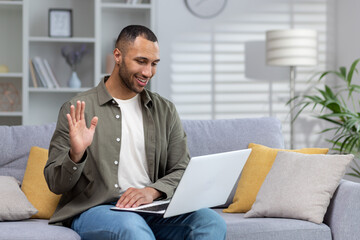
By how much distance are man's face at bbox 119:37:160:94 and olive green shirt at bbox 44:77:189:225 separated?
107mm

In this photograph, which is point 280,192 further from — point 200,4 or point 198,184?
point 200,4

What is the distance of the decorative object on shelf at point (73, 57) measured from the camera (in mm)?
4152

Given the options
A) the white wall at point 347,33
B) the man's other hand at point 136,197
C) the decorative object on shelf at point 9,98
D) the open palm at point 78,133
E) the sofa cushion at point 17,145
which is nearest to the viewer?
the open palm at point 78,133

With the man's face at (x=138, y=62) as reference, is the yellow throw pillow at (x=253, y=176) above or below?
below

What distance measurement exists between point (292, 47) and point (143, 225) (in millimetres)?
2684

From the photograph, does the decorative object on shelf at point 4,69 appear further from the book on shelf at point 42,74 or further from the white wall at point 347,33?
the white wall at point 347,33

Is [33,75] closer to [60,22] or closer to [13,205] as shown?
[60,22]

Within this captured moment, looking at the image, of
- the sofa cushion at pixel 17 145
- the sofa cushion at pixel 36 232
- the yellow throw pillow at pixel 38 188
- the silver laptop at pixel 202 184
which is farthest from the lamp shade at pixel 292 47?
the sofa cushion at pixel 36 232

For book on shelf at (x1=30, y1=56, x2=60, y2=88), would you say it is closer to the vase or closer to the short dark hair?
the vase

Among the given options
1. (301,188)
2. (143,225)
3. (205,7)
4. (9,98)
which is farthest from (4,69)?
(143,225)

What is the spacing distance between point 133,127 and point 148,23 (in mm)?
2376

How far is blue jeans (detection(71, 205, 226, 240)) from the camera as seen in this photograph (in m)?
1.69

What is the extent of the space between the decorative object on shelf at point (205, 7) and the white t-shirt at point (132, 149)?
249 centimetres

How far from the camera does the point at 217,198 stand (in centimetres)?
186
